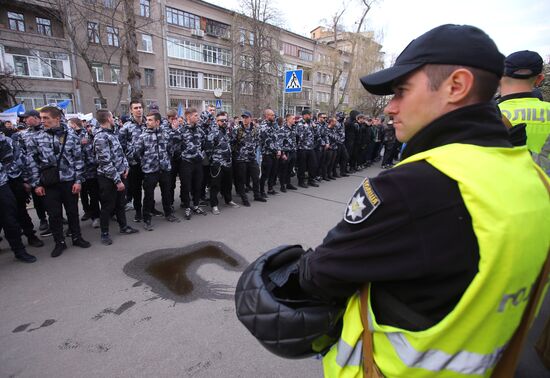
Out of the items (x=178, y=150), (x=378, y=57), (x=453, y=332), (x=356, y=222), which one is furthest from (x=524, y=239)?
(x=378, y=57)

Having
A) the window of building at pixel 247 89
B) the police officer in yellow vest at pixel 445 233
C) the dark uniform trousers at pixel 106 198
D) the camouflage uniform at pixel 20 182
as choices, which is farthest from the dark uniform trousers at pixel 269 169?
the window of building at pixel 247 89

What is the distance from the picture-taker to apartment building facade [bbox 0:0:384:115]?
19984mm

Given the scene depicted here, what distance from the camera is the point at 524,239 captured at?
2.52 feet

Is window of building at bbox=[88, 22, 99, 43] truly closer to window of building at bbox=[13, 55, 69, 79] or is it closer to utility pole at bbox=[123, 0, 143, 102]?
window of building at bbox=[13, 55, 69, 79]

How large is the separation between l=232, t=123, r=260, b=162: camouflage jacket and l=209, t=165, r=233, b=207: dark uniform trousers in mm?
418

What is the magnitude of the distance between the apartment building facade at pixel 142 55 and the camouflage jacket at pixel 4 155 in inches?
496

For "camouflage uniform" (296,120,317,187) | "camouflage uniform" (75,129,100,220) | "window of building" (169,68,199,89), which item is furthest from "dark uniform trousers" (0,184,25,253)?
"window of building" (169,68,199,89)

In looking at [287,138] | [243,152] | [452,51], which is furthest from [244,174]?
[452,51]

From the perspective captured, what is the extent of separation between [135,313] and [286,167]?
5847mm

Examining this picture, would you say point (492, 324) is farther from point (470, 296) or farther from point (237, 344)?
point (237, 344)

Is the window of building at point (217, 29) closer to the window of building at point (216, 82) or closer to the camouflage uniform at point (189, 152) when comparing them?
the window of building at point (216, 82)

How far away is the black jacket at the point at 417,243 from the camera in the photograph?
0.79m

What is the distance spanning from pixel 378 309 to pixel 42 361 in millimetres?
2879

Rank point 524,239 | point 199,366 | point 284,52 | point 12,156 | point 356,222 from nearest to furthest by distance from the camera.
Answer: point 524,239 < point 356,222 < point 199,366 < point 12,156 < point 284,52
